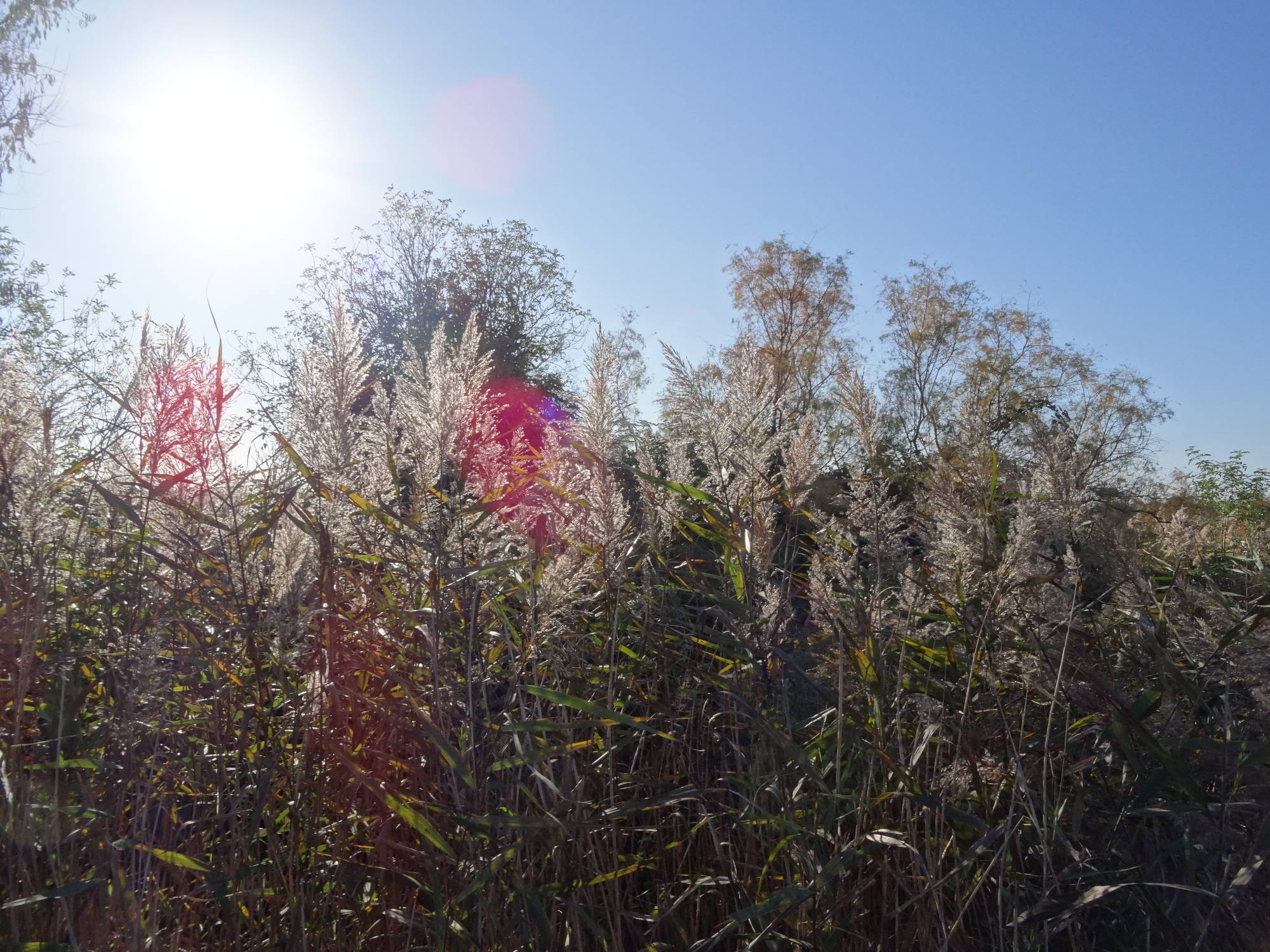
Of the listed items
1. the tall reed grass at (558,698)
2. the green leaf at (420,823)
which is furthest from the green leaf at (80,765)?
the green leaf at (420,823)

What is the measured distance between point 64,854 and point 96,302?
20.4 m

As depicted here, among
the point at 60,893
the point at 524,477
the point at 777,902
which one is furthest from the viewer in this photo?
the point at 524,477

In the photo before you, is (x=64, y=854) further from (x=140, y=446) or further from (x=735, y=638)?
(x=735, y=638)

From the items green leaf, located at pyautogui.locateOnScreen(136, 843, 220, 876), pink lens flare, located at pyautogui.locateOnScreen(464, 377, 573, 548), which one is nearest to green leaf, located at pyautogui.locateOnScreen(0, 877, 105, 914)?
green leaf, located at pyautogui.locateOnScreen(136, 843, 220, 876)

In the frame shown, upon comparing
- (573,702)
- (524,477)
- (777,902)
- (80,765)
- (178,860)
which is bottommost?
(777,902)

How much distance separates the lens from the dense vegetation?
1722 mm

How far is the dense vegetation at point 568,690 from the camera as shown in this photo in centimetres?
172

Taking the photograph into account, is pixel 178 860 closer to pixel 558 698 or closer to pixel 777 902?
pixel 558 698

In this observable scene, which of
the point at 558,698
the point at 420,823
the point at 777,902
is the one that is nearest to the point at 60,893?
the point at 420,823

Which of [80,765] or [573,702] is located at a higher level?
[573,702]

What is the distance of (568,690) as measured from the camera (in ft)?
6.73

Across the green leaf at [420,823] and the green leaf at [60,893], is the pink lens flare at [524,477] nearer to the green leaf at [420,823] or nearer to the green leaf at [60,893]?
the green leaf at [420,823]

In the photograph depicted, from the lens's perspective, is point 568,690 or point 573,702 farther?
point 568,690

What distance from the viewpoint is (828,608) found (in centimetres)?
200
